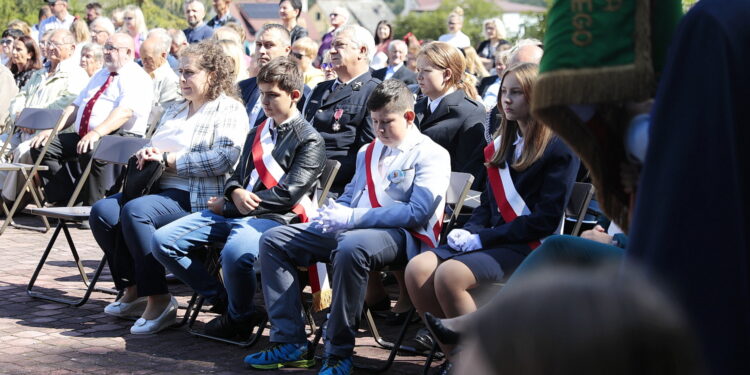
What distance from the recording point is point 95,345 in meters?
5.39

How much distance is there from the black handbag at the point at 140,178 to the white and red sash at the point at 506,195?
2.23 m

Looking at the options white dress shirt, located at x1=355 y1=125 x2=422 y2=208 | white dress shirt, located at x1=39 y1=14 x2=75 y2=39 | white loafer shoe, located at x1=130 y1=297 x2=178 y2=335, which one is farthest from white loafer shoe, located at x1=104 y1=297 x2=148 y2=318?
white dress shirt, located at x1=39 y1=14 x2=75 y2=39

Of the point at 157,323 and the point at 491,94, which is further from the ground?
the point at 491,94

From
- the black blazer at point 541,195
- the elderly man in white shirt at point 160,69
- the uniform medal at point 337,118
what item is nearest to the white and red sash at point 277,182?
the black blazer at point 541,195

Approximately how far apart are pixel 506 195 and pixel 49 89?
22.1ft

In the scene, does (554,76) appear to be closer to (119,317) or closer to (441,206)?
(441,206)

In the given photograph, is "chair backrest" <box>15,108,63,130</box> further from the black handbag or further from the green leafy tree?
the green leafy tree

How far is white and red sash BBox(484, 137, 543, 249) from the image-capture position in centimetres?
474

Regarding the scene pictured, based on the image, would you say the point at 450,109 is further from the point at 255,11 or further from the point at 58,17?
the point at 255,11

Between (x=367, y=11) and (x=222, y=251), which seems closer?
(x=222, y=251)

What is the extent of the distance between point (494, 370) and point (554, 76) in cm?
110

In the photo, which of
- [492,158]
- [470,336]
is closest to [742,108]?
[470,336]

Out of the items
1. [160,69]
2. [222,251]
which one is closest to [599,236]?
[222,251]

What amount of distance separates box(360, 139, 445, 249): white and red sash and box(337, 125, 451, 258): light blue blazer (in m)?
0.03
